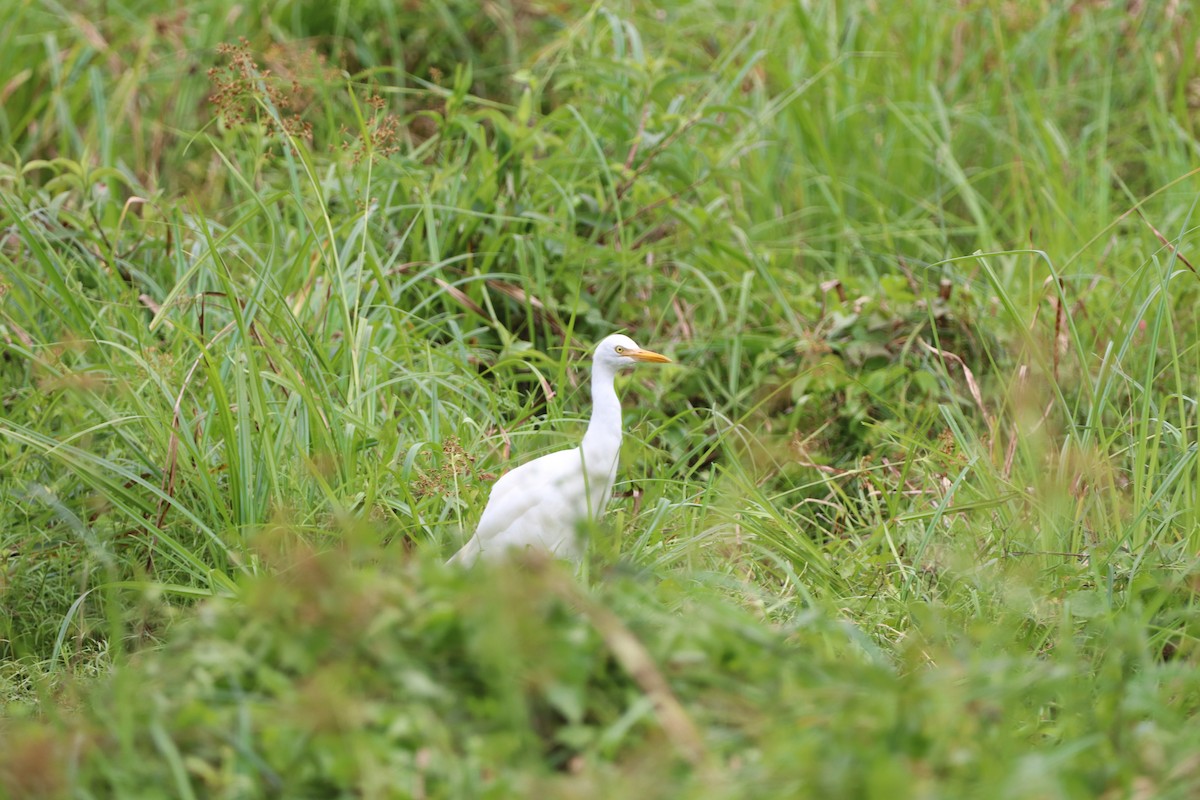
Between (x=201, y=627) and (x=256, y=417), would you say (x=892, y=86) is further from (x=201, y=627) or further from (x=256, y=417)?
(x=201, y=627)

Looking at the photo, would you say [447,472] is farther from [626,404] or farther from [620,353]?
[626,404]

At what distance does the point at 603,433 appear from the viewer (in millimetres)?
3033

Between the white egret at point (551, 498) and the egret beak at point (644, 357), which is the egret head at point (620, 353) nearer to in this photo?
the egret beak at point (644, 357)

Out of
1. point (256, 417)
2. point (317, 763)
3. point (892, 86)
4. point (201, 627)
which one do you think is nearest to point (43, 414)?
point (256, 417)

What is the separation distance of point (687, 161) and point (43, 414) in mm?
2219

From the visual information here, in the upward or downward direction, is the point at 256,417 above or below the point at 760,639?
below

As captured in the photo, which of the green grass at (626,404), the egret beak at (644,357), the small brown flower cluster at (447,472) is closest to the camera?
the green grass at (626,404)

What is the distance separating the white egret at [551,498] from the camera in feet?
9.32

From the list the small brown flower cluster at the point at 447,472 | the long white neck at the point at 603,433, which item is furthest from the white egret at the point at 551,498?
the small brown flower cluster at the point at 447,472

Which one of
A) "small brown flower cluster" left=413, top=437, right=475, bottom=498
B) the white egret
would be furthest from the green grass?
the white egret

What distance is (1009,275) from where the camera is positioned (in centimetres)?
422

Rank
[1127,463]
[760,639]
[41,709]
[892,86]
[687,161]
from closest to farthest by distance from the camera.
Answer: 1. [760,639]
2. [41,709]
3. [1127,463]
4. [687,161]
5. [892,86]

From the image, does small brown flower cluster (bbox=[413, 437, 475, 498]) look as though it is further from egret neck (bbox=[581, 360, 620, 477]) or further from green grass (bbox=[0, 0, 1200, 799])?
egret neck (bbox=[581, 360, 620, 477])

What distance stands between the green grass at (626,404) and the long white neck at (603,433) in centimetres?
19
